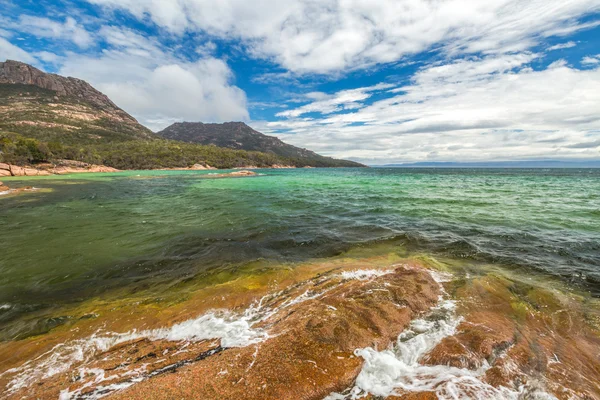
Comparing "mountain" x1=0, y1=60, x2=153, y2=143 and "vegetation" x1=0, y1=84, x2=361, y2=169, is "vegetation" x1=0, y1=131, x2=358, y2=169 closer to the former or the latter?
"vegetation" x1=0, y1=84, x2=361, y2=169

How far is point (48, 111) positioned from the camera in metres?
129

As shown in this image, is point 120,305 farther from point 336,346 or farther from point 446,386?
point 446,386

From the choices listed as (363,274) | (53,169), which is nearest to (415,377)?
(363,274)

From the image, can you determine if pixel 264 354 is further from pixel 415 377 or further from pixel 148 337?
pixel 148 337

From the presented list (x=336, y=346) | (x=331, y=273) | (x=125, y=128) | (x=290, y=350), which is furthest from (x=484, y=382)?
(x=125, y=128)

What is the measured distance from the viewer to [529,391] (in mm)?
3354

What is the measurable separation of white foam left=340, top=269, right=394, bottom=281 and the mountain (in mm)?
143087

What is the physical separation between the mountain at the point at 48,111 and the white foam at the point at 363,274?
14309 centimetres

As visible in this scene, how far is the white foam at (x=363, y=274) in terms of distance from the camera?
6929 millimetres

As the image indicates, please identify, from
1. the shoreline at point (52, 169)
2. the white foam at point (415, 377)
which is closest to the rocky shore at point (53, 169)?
the shoreline at point (52, 169)

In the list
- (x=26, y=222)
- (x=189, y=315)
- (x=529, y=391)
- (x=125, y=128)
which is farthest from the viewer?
(x=125, y=128)

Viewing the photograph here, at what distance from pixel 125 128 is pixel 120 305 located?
194m

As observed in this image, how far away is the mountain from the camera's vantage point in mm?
106062

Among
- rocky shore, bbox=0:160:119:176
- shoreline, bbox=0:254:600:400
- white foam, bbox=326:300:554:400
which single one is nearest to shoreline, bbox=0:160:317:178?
rocky shore, bbox=0:160:119:176
